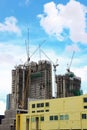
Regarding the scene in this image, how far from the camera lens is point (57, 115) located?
148125 millimetres

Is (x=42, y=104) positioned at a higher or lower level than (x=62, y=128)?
higher

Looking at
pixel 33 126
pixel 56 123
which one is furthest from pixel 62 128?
pixel 33 126

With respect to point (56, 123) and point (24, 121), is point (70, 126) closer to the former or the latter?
point (56, 123)

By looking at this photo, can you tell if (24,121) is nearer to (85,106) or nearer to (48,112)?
(48,112)

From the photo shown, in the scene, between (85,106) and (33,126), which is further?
(33,126)

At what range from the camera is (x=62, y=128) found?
5694 inches

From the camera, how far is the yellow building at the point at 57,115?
141m

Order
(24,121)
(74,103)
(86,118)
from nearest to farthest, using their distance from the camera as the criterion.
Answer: (86,118) → (74,103) → (24,121)

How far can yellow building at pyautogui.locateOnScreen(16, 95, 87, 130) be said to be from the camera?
141125mm

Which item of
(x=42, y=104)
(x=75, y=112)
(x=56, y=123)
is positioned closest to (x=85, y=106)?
(x=75, y=112)

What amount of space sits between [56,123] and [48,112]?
24.3 feet

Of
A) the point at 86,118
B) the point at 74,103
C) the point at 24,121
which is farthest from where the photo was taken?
the point at 24,121

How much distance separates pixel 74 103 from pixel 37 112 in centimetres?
2257

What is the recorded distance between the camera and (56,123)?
148m
